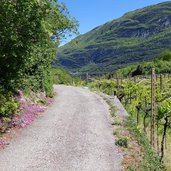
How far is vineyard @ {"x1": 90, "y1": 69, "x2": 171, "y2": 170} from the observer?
1675 centimetres

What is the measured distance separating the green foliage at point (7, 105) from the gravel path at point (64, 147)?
149 cm

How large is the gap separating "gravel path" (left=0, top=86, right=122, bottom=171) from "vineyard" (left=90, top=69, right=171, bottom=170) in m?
2.74

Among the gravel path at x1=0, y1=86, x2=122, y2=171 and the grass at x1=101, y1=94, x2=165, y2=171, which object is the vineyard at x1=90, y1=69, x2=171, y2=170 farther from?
the gravel path at x1=0, y1=86, x2=122, y2=171

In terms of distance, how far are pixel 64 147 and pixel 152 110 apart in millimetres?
5733

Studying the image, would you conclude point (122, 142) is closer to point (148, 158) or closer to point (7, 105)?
point (148, 158)

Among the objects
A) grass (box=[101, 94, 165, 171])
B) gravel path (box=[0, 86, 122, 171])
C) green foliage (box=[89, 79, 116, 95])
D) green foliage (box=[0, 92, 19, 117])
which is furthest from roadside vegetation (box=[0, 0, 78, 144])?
green foliage (box=[89, 79, 116, 95])

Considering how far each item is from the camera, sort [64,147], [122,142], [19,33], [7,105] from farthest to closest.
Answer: [7,105]
[19,33]
[122,142]
[64,147]

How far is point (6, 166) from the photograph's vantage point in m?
11.9

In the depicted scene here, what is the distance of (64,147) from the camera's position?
1427 cm

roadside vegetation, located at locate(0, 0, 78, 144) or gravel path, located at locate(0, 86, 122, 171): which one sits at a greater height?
roadside vegetation, located at locate(0, 0, 78, 144)

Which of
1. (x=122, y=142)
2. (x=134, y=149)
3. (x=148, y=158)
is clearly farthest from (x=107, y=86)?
(x=148, y=158)

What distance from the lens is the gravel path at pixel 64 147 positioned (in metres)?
12.0

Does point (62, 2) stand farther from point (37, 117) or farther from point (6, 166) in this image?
point (6, 166)

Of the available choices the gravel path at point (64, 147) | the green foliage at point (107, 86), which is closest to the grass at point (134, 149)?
the gravel path at point (64, 147)
